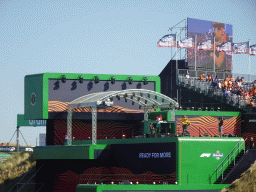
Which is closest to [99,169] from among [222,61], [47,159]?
[47,159]

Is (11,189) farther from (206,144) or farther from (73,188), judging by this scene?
(206,144)

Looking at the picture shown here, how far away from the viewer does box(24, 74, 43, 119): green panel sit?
4953 cm

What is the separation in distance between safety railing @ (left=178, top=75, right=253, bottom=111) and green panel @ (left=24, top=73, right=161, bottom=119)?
6322 mm

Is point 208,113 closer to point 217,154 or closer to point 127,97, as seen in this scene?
point 127,97

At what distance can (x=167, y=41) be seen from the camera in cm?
6106

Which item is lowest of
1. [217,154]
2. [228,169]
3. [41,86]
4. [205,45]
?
[228,169]

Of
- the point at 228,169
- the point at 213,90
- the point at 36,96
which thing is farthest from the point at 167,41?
the point at 228,169

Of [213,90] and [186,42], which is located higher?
[186,42]

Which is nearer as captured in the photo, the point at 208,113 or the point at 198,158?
the point at 198,158

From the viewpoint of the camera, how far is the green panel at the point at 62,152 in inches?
1644

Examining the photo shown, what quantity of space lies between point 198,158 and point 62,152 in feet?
39.6

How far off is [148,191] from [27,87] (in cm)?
2084

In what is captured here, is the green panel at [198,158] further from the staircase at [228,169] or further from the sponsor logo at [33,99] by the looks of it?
the sponsor logo at [33,99]

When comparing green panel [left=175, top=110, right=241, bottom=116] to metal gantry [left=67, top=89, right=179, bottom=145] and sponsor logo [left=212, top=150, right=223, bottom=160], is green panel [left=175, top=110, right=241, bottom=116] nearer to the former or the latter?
metal gantry [left=67, top=89, right=179, bottom=145]
